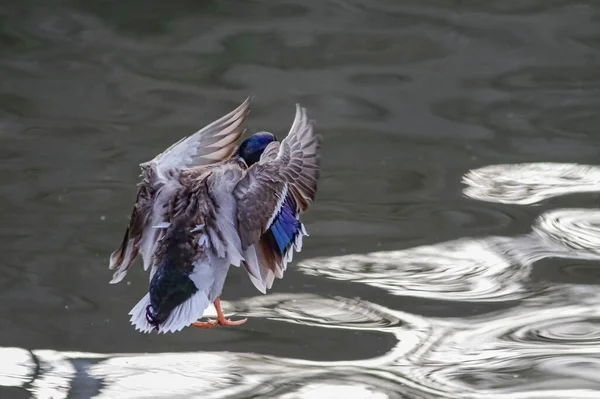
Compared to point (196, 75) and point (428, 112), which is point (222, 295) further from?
point (196, 75)

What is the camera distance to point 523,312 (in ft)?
16.5

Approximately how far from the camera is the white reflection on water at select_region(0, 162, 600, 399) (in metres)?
4.41

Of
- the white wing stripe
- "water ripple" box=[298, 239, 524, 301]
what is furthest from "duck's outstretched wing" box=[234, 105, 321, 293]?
"water ripple" box=[298, 239, 524, 301]

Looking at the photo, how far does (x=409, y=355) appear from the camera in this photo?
468 cm

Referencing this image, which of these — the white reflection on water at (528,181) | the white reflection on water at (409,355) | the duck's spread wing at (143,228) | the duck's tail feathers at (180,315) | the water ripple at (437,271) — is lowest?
the white reflection on water at (409,355)

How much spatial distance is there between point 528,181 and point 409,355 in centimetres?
221

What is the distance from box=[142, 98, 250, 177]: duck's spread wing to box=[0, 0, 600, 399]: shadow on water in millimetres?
723

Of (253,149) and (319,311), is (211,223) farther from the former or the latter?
(319,311)

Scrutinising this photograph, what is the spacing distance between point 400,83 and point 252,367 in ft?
12.7

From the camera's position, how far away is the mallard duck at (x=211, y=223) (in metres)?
4.21

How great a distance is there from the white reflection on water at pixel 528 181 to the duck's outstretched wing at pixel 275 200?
197 centimetres

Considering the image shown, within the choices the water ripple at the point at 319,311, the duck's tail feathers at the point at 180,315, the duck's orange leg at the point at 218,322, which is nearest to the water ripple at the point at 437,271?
the water ripple at the point at 319,311

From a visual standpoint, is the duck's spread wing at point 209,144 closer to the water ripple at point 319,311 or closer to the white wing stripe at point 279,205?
the white wing stripe at point 279,205

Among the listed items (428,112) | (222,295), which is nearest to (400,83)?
(428,112)
